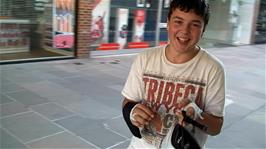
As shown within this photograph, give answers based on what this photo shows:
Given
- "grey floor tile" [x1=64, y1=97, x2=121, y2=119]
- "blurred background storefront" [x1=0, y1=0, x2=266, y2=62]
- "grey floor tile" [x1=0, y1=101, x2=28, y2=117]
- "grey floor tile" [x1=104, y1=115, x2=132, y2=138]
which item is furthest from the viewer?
"blurred background storefront" [x1=0, y1=0, x2=266, y2=62]

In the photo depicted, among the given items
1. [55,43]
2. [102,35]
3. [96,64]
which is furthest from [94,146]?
[102,35]

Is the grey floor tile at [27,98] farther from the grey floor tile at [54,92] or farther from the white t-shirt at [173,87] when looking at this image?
the white t-shirt at [173,87]

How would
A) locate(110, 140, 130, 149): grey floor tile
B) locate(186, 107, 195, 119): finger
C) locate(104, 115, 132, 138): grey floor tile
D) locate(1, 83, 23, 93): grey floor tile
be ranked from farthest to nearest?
1. locate(1, 83, 23, 93): grey floor tile
2. locate(104, 115, 132, 138): grey floor tile
3. locate(110, 140, 130, 149): grey floor tile
4. locate(186, 107, 195, 119): finger

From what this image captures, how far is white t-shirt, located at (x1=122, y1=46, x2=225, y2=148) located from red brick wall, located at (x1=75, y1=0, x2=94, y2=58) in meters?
6.93

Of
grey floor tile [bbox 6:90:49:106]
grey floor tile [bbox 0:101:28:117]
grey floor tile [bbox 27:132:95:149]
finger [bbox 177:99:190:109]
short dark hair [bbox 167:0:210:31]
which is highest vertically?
short dark hair [bbox 167:0:210:31]

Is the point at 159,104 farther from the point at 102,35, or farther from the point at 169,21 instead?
the point at 102,35

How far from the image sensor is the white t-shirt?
1.51m

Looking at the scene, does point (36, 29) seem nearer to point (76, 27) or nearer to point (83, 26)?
point (76, 27)

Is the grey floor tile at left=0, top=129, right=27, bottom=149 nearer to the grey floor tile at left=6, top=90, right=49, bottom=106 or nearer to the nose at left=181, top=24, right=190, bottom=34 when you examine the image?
the grey floor tile at left=6, top=90, right=49, bottom=106

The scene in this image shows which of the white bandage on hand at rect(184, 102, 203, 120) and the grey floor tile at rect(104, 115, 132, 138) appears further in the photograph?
the grey floor tile at rect(104, 115, 132, 138)

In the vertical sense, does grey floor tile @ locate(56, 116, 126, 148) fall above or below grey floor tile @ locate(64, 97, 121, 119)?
below

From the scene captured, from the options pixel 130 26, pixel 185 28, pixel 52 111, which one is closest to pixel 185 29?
pixel 185 28

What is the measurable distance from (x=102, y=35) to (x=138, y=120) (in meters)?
8.10

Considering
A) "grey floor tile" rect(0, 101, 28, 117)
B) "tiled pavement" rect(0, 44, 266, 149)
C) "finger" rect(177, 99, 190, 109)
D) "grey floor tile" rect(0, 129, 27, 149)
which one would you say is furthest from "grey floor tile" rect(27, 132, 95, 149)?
"finger" rect(177, 99, 190, 109)
